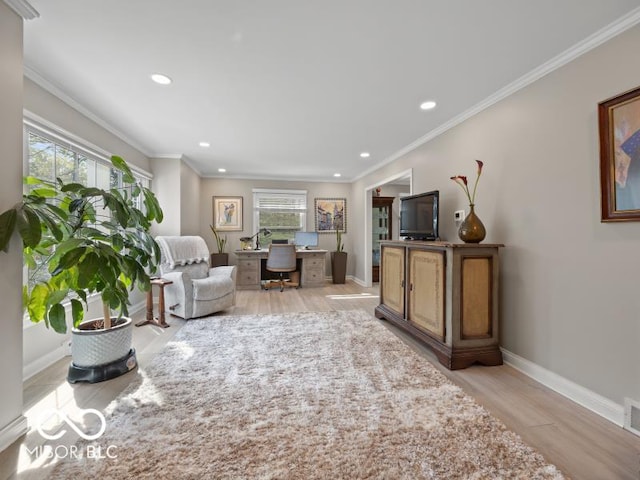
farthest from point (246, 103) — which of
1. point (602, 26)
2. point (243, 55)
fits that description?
point (602, 26)

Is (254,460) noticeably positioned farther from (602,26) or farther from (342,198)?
(342,198)

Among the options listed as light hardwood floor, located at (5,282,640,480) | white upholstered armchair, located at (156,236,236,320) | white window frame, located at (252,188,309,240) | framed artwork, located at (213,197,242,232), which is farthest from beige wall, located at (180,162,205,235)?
light hardwood floor, located at (5,282,640,480)

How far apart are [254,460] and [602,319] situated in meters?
2.20

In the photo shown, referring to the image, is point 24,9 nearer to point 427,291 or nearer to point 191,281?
point 191,281

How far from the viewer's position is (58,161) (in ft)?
8.34

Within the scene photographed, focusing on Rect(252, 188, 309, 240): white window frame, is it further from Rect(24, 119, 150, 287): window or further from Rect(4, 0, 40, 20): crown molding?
Rect(4, 0, 40, 20): crown molding

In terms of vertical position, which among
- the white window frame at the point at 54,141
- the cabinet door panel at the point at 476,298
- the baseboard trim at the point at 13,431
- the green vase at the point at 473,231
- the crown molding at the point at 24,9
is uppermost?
the crown molding at the point at 24,9

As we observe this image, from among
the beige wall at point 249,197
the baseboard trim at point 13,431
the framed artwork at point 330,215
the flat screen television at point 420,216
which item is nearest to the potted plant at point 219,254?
the beige wall at point 249,197

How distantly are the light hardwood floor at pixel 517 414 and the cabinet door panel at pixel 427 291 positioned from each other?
284 millimetres

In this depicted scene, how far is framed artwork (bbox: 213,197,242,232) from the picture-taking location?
5934mm

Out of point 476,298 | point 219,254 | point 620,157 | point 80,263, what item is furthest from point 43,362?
point 620,157

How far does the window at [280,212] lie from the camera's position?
20.2 ft

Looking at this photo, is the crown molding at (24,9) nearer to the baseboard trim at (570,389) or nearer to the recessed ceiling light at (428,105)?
the recessed ceiling light at (428,105)

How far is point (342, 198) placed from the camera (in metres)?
6.52
